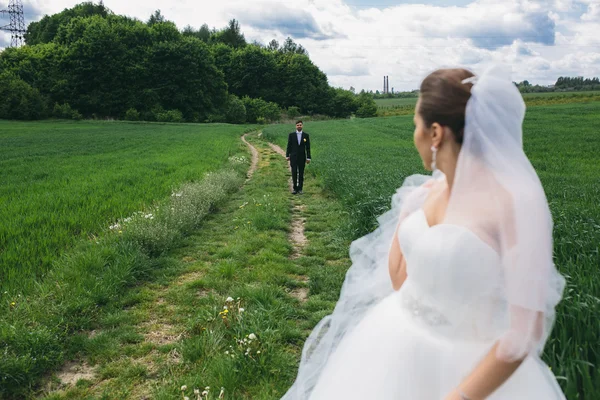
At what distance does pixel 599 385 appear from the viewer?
7.66 ft

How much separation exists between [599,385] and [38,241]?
7.28 meters

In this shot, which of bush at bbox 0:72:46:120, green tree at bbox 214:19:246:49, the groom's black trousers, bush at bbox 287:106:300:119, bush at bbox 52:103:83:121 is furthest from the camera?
green tree at bbox 214:19:246:49

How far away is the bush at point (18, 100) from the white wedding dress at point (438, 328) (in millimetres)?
62614

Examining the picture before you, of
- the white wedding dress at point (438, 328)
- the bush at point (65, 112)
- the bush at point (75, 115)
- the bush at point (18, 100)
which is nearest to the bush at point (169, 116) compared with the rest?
the bush at point (75, 115)

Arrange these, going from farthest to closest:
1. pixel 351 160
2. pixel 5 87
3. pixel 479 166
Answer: pixel 5 87 < pixel 351 160 < pixel 479 166

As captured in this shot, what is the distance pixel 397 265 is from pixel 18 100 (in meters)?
63.2

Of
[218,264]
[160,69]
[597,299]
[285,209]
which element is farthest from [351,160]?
[160,69]

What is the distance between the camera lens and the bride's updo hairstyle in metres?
1.79

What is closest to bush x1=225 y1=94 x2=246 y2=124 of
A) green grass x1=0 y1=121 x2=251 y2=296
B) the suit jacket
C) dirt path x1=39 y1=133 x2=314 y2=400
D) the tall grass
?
green grass x1=0 y1=121 x2=251 y2=296

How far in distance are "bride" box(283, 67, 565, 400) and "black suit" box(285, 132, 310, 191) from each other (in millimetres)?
11189

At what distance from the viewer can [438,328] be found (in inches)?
74.5

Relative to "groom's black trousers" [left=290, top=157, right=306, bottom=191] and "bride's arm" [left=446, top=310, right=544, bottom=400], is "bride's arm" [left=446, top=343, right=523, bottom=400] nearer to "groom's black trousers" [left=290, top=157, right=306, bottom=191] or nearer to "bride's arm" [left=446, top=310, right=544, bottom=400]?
"bride's arm" [left=446, top=310, right=544, bottom=400]

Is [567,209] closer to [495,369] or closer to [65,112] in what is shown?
[495,369]

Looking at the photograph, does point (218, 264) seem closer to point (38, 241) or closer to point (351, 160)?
point (38, 241)
